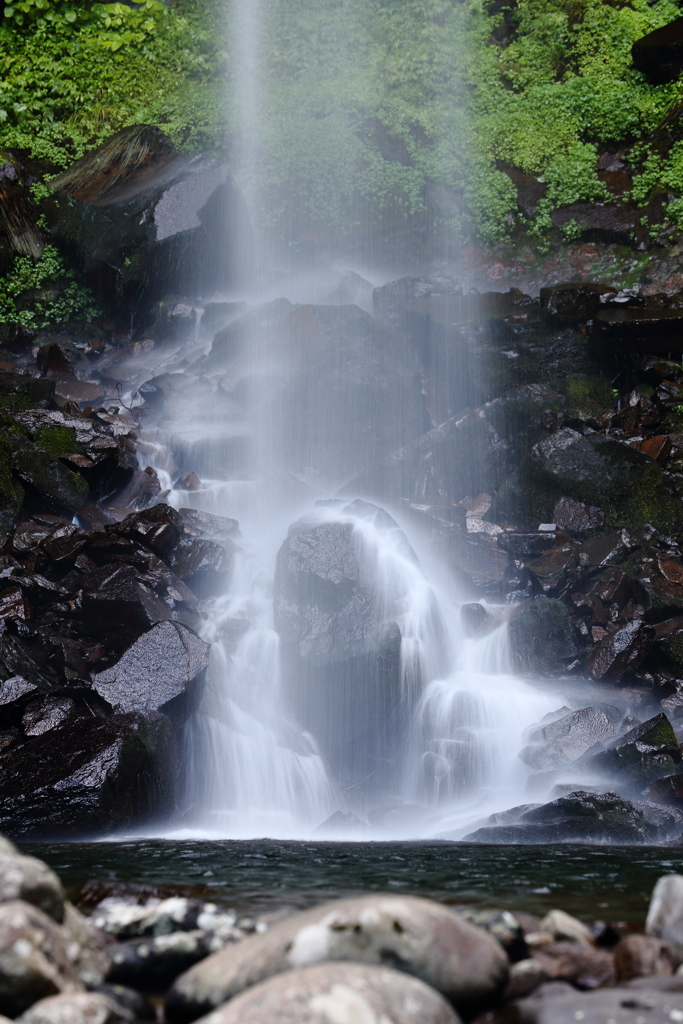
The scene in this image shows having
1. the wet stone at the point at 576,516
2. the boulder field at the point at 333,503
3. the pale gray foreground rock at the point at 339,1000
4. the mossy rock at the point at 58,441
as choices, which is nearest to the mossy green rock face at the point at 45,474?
the boulder field at the point at 333,503

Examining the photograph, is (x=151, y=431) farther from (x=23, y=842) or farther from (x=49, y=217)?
(x=23, y=842)

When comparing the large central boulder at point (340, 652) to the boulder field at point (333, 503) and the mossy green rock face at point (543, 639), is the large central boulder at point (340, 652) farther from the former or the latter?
the mossy green rock face at point (543, 639)

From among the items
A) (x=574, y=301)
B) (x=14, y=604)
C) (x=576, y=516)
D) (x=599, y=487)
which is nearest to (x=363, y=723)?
(x=14, y=604)

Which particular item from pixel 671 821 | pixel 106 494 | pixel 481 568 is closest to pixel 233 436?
pixel 106 494

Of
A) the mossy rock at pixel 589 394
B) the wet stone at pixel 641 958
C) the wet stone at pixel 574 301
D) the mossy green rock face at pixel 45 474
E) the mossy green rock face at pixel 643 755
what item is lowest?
the wet stone at pixel 641 958

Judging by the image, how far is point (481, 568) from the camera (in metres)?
11.2

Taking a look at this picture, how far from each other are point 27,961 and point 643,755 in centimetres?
643

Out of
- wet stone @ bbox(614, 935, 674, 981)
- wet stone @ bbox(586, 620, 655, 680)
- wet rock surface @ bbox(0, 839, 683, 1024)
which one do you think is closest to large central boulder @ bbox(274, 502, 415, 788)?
wet stone @ bbox(586, 620, 655, 680)

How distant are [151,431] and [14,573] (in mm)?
6133

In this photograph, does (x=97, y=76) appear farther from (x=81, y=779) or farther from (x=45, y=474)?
(x=81, y=779)

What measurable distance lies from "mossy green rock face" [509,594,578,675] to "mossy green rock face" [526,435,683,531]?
237cm

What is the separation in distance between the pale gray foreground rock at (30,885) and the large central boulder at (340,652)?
602 cm

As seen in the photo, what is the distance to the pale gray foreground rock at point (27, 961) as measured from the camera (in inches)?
91.6

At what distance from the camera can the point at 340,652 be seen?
8891mm
